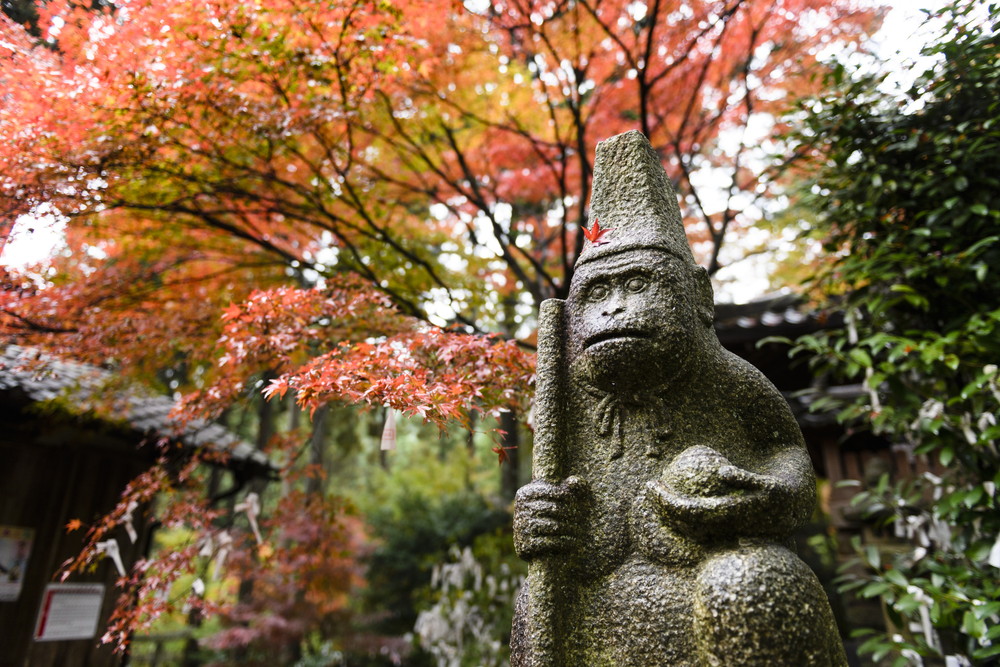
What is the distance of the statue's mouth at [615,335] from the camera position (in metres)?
2.13

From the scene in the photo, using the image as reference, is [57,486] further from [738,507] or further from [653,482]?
[738,507]

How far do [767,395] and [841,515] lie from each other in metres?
4.14

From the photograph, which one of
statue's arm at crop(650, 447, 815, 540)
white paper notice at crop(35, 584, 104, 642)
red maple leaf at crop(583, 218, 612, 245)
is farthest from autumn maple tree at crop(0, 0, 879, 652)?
white paper notice at crop(35, 584, 104, 642)

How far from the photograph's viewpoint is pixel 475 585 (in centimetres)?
698

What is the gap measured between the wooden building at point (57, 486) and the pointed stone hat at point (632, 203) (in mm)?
3850

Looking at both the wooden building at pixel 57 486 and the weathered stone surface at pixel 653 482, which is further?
the wooden building at pixel 57 486

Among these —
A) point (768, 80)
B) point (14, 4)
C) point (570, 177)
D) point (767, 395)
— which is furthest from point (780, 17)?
point (14, 4)

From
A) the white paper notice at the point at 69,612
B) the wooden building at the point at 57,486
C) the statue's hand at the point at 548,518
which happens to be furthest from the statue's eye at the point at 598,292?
the white paper notice at the point at 69,612

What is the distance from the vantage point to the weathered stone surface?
1.79 m

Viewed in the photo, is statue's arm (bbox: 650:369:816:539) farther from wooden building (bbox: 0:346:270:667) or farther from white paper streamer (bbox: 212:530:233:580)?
wooden building (bbox: 0:346:270:667)

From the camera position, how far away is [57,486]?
5.45 m

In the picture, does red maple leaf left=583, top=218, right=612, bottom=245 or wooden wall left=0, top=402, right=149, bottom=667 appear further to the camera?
wooden wall left=0, top=402, right=149, bottom=667

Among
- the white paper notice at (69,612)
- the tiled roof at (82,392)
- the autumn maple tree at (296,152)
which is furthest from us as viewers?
the white paper notice at (69,612)

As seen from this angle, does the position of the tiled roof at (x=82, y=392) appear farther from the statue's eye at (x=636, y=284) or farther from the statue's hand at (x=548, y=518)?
the statue's eye at (x=636, y=284)
